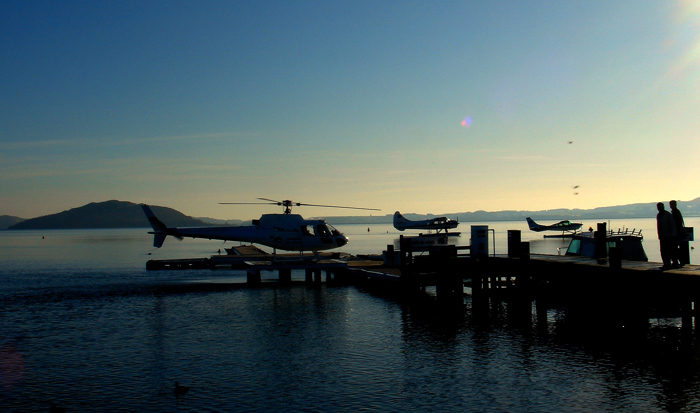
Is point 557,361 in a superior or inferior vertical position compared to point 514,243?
inferior

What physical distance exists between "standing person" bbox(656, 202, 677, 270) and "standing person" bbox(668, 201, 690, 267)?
255 millimetres

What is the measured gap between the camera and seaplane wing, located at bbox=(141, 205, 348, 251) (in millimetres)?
45562

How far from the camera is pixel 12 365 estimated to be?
802 inches

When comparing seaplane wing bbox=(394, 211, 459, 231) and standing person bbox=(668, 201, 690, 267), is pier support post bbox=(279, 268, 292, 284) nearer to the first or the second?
standing person bbox=(668, 201, 690, 267)

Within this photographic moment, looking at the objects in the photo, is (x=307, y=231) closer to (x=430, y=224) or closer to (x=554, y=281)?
(x=554, y=281)

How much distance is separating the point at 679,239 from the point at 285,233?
1157 inches

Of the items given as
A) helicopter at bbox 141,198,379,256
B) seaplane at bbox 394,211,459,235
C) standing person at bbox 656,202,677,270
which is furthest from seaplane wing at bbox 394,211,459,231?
standing person at bbox 656,202,677,270

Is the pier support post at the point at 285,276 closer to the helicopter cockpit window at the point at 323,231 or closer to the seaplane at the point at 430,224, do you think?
the helicopter cockpit window at the point at 323,231

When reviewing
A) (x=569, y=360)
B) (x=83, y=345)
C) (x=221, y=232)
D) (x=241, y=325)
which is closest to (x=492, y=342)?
(x=569, y=360)

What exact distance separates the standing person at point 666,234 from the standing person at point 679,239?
255mm

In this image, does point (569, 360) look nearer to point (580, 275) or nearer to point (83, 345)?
point (580, 275)

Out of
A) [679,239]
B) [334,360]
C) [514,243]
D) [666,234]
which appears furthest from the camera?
[514,243]

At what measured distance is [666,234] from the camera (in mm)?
20859

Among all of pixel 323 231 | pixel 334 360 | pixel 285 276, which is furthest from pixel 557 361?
pixel 285 276
